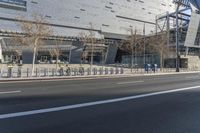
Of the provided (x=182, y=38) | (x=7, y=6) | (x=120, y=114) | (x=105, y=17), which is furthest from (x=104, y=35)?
(x=120, y=114)

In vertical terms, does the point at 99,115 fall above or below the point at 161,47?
below

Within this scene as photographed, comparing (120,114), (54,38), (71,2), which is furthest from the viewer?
(71,2)

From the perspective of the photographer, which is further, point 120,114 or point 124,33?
point 124,33

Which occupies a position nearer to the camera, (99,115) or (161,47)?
(99,115)

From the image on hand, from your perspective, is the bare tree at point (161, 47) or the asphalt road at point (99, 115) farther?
the bare tree at point (161, 47)

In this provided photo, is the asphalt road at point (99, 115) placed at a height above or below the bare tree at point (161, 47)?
below

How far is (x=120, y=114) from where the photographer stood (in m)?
9.72

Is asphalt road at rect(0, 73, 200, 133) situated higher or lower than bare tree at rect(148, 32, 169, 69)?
lower

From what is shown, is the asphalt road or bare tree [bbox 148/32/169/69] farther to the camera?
bare tree [bbox 148/32/169/69]

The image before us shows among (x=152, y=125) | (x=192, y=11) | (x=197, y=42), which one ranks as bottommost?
(x=152, y=125)

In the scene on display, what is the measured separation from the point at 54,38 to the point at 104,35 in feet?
104

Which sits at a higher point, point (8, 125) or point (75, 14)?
point (75, 14)

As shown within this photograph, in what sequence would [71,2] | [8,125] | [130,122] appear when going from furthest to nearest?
1. [71,2]
2. [130,122]
3. [8,125]

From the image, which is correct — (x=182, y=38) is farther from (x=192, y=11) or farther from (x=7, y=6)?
(x=7, y=6)
